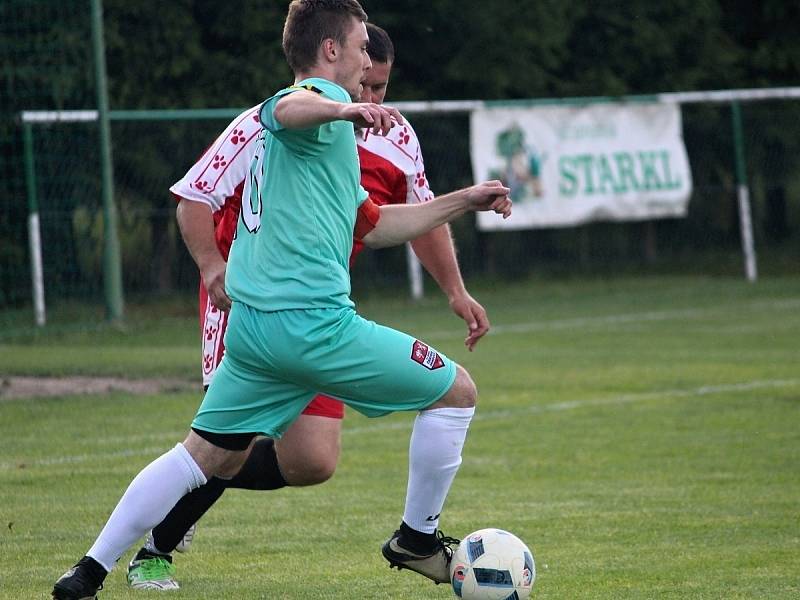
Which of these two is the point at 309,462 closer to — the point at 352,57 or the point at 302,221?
the point at 302,221

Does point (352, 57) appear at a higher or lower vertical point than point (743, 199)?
higher

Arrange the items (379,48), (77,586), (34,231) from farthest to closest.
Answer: (34,231), (379,48), (77,586)

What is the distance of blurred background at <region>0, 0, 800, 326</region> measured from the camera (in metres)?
16.1

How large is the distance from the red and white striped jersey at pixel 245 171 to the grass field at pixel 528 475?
1.32 m

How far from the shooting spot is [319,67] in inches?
189

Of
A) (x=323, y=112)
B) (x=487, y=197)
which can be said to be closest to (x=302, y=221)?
(x=323, y=112)

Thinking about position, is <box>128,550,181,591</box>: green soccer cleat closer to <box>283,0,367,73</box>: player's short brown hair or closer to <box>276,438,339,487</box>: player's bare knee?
<box>276,438,339,487</box>: player's bare knee

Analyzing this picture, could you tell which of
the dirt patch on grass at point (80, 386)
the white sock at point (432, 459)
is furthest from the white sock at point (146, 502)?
the dirt patch on grass at point (80, 386)

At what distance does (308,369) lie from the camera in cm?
475

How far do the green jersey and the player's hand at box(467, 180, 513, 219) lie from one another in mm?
380

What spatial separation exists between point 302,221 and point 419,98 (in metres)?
17.9

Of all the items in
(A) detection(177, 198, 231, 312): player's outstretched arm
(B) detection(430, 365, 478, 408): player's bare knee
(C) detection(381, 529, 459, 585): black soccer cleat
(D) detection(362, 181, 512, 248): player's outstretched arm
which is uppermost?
(D) detection(362, 181, 512, 248): player's outstretched arm

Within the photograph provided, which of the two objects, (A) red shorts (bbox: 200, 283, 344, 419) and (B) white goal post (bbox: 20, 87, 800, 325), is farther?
(B) white goal post (bbox: 20, 87, 800, 325)

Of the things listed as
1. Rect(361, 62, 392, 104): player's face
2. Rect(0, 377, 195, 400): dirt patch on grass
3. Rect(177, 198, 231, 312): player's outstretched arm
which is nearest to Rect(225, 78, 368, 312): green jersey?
Rect(177, 198, 231, 312): player's outstretched arm
